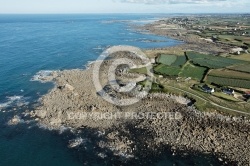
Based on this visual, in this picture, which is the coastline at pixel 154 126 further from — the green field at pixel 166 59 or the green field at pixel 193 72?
the green field at pixel 166 59

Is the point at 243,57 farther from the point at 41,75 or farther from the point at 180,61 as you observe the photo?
the point at 41,75

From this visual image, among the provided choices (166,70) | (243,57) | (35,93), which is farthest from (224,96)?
(243,57)

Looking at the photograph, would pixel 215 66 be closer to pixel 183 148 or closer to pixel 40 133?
pixel 183 148

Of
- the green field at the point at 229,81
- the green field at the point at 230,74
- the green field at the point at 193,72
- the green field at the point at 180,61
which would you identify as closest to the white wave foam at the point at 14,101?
the green field at the point at 193,72

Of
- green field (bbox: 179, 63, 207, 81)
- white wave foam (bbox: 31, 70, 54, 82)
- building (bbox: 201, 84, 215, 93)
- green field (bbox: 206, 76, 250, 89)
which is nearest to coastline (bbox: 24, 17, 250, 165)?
building (bbox: 201, 84, 215, 93)

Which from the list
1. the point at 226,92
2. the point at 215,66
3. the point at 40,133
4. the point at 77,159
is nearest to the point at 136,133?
the point at 77,159

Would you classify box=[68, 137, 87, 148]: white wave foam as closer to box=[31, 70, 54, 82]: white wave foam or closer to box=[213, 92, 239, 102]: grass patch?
box=[213, 92, 239, 102]: grass patch

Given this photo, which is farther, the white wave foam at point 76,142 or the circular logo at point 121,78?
the circular logo at point 121,78
